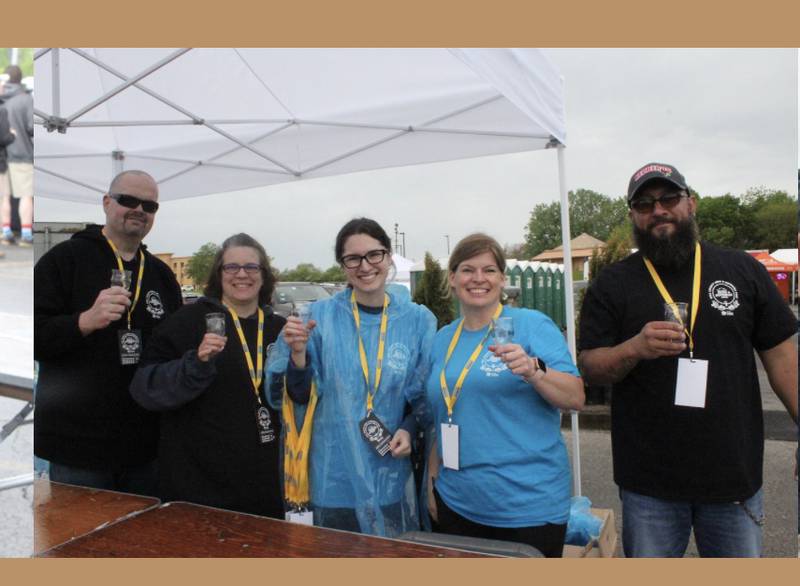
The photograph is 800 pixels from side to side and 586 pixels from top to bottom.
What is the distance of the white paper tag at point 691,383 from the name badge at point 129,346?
6.36ft

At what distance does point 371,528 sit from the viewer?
194 centimetres

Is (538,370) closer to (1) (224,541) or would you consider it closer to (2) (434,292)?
(1) (224,541)

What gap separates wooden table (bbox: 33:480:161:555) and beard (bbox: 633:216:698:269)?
1829 millimetres

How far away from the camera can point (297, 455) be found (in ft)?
6.55

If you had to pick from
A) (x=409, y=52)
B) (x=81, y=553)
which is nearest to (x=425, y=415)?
(x=81, y=553)

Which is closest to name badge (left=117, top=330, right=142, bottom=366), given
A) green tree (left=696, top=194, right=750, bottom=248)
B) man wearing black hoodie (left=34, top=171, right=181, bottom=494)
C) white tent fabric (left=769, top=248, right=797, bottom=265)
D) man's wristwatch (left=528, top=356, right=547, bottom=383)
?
man wearing black hoodie (left=34, top=171, right=181, bottom=494)

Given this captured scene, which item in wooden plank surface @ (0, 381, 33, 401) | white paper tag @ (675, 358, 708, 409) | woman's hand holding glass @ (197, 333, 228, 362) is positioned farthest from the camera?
woman's hand holding glass @ (197, 333, 228, 362)

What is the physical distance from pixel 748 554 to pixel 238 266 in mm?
1987

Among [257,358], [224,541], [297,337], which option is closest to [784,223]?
[297,337]

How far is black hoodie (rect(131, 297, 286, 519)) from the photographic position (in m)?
2.00

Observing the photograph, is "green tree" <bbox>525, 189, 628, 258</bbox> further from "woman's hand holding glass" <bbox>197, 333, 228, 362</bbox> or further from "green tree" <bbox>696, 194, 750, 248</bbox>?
"woman's hand holding glass" <bbox>197, 333, 228, 362</bbox>

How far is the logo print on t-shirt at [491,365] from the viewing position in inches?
70.6

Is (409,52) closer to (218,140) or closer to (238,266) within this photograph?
(238,266)

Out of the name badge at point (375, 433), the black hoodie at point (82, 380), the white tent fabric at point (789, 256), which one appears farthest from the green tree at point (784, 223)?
the black hoodie at point (82, 380)
